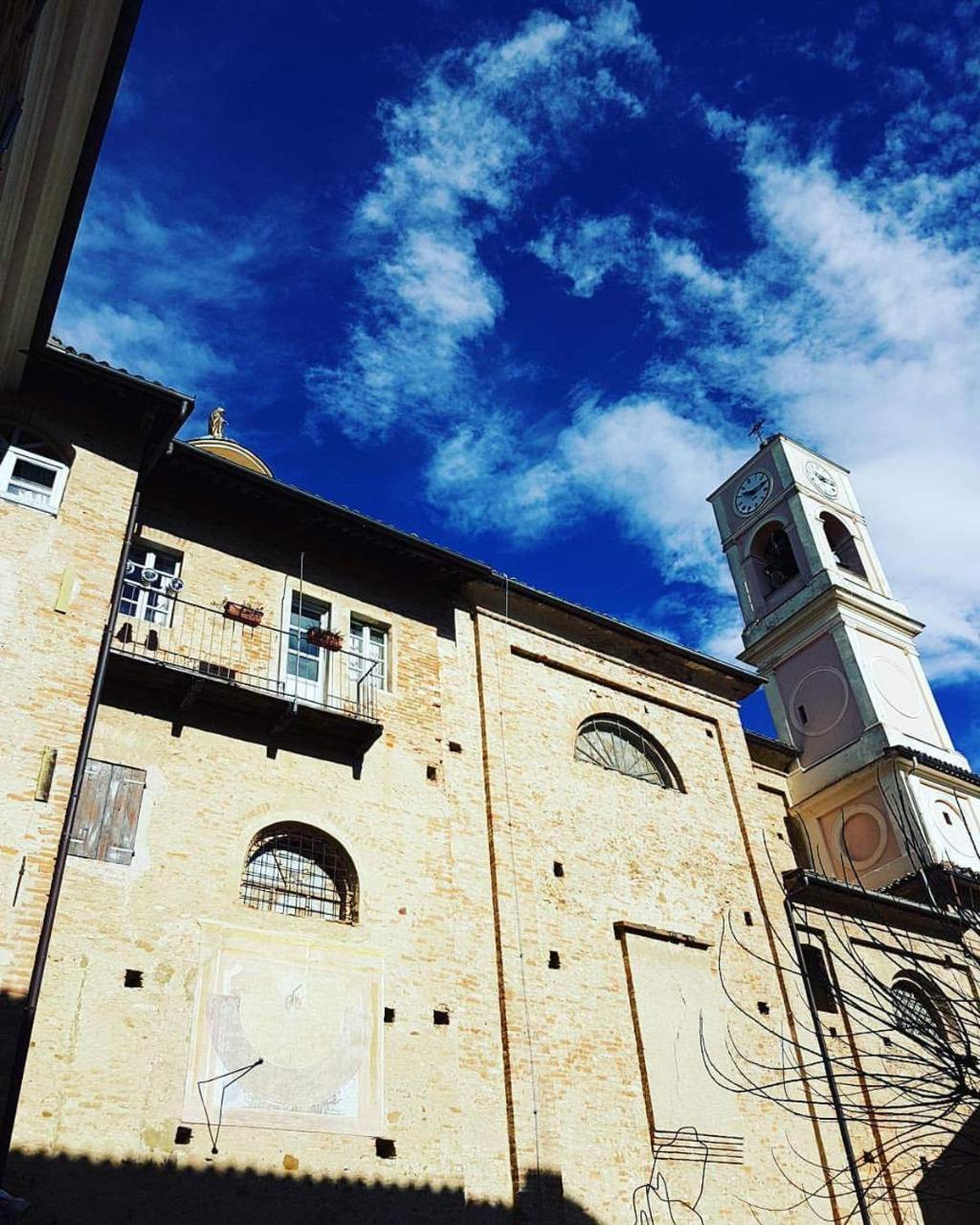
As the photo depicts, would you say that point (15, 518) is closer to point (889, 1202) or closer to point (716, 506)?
point (889, 1202)

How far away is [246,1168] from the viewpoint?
9578mm

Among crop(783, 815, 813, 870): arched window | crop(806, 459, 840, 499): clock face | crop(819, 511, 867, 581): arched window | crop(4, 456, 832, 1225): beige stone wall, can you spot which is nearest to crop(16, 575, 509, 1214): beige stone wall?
crop(4, 456, 832, 1225): beige stone wall

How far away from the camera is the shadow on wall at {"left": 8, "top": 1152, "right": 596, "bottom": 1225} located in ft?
27.8

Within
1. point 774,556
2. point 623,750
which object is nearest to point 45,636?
point 623,750

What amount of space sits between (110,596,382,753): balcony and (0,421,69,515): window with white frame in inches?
61.6

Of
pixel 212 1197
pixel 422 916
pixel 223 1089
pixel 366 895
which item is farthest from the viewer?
pixel 422 916

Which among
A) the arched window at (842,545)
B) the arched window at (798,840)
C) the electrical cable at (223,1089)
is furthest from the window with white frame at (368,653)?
the arched window at (842,545)

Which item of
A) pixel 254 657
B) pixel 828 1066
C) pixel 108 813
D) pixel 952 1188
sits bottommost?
pixel 952 1188

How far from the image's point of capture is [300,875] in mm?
11672

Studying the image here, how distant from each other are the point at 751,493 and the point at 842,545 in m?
2.83

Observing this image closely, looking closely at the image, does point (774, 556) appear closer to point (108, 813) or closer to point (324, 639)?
point (324, 639)

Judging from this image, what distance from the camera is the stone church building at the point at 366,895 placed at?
943 centimetres

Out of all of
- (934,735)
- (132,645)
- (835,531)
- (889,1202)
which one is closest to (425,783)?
(132,645)

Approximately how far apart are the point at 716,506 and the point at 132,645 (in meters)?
20.6
